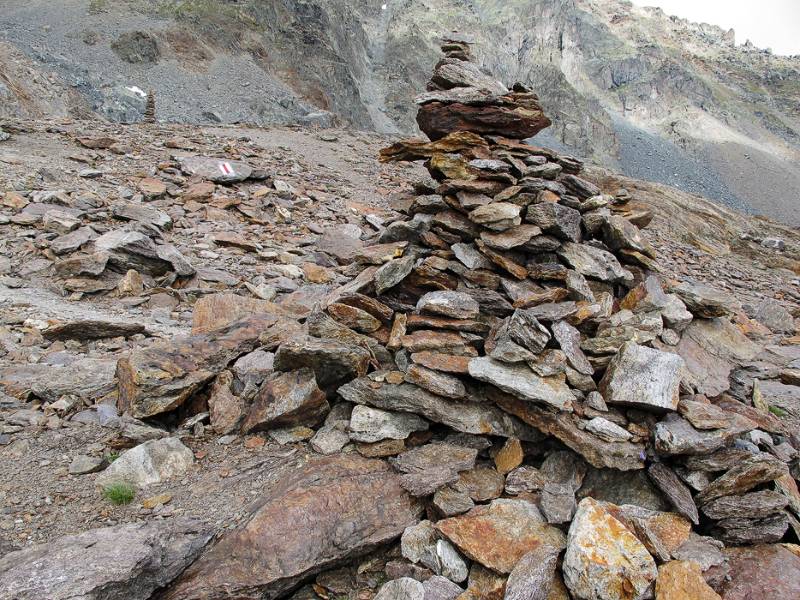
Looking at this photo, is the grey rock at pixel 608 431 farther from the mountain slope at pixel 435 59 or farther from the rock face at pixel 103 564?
the mountain slope at pixel 435 59

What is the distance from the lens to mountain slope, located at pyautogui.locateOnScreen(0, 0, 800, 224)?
52250 mm

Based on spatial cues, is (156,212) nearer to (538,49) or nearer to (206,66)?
(206,66)

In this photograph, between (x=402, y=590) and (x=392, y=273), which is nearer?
(x=402, y=590)

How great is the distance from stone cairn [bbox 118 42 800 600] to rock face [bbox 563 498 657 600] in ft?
0.05

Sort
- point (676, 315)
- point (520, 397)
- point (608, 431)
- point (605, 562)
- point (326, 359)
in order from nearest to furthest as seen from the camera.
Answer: point (605, 562) → point (608, 431) → point (520, 397) → point (326, 359) → point (676, 315)

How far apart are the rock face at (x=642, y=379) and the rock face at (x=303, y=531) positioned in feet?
9.22

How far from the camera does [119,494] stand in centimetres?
542

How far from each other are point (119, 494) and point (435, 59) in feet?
397

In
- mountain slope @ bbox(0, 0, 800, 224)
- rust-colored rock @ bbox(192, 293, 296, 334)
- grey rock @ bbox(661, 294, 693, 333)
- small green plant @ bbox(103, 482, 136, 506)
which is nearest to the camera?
small green plant @ bbox(103, 482, 136, 506)

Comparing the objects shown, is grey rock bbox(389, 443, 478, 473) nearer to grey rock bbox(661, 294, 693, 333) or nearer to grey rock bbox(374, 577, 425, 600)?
grey rock bbox(374, 577, 425, 600)

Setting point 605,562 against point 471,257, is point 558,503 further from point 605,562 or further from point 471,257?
point 471,257

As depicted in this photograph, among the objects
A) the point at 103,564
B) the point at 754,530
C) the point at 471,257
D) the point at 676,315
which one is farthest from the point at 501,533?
the point at 676,315

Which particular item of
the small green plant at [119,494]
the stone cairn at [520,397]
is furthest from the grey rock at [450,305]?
the small green plant at [119,494]

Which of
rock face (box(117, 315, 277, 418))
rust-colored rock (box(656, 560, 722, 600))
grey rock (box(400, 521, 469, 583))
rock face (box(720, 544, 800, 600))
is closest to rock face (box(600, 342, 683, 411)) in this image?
rock face (box(720, 544, 800, 600))
